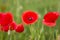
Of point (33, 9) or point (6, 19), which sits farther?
point (33, 9)

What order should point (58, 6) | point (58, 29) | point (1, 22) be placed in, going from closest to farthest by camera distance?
point (1, 22), point (58, 29), point (58, 6)

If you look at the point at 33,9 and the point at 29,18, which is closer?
the point at 29,18

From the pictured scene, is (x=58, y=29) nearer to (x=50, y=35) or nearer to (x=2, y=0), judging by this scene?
(x=50, y=35)

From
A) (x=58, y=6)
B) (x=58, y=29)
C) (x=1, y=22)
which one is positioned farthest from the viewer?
(x=58, y=6)

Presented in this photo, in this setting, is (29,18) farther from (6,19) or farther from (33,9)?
(33,9)

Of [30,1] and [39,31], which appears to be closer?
[39,31]

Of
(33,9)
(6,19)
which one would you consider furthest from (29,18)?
(33,9)

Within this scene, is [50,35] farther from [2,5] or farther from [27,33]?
A: [2,5]

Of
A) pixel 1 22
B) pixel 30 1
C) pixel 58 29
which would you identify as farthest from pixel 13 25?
pixel 30 1
